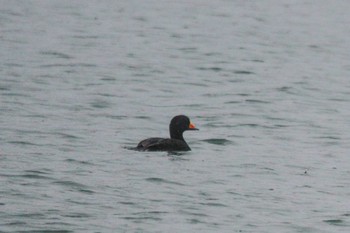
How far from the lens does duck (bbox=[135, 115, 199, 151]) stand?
21.4 meters

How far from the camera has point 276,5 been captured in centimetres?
4459

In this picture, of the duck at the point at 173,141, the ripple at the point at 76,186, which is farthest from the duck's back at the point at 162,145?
the ripple at the point at 76,186

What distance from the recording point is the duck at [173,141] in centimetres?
2136

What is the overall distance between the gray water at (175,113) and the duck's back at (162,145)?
0.63ft

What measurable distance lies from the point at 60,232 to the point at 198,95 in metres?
13.4

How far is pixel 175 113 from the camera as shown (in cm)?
2636

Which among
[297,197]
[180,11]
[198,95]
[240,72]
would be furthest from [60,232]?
[180,11]

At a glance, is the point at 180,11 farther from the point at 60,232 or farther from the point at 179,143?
the point at 60,232

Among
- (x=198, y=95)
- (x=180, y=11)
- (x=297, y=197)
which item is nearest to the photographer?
(x=297, y=197)

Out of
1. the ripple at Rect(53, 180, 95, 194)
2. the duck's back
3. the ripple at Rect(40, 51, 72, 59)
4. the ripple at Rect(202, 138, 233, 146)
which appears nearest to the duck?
the duck's back

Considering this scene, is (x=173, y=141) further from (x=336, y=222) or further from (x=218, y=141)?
(x=336, y=222)

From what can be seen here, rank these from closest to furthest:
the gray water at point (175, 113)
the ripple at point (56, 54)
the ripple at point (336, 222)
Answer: the ripple at point (336, 222), the gray water at point (175, 113), the ripple at point (56, 54)

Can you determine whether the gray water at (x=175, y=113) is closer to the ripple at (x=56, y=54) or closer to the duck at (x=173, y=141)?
the ripple at (x=56, y=54)

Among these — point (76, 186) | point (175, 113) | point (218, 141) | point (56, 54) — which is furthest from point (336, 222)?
point (56, 54)
